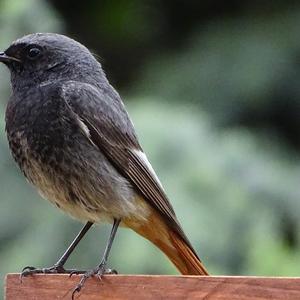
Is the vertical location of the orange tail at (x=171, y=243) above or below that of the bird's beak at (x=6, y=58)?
below

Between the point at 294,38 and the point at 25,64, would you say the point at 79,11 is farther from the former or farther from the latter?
the point at 25,64

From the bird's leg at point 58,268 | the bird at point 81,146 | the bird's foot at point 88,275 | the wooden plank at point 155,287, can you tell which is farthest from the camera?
the bird at point 81,146

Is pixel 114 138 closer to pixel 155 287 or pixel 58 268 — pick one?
pixel 58 268

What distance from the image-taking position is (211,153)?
800cm

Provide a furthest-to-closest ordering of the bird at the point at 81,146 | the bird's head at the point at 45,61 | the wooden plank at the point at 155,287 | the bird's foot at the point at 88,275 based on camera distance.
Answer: the bird's head at the point at 45,61, the bird at the point at 81,146, the bird's foot at the point at 88,275, the wooden plank at the point at 155,287

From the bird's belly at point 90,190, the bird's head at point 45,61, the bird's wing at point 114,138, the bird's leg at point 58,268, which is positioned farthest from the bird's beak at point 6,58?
the bird's leg at point 58,268

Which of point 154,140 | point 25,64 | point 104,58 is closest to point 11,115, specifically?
point 25,64

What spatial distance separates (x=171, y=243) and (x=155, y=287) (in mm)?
1324

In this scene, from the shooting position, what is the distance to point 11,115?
628cm

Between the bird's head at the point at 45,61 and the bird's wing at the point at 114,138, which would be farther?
the bird's head at the point at 45,61

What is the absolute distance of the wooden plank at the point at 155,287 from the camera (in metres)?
4.75

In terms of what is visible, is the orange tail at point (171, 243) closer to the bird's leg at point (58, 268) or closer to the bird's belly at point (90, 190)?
the bird's belly at point (90, 190)

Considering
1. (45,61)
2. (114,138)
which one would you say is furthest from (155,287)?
(45,61)

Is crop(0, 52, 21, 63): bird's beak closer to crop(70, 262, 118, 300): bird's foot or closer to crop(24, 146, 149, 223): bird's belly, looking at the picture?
crop(24, 146, 149, 223): bird's belly
